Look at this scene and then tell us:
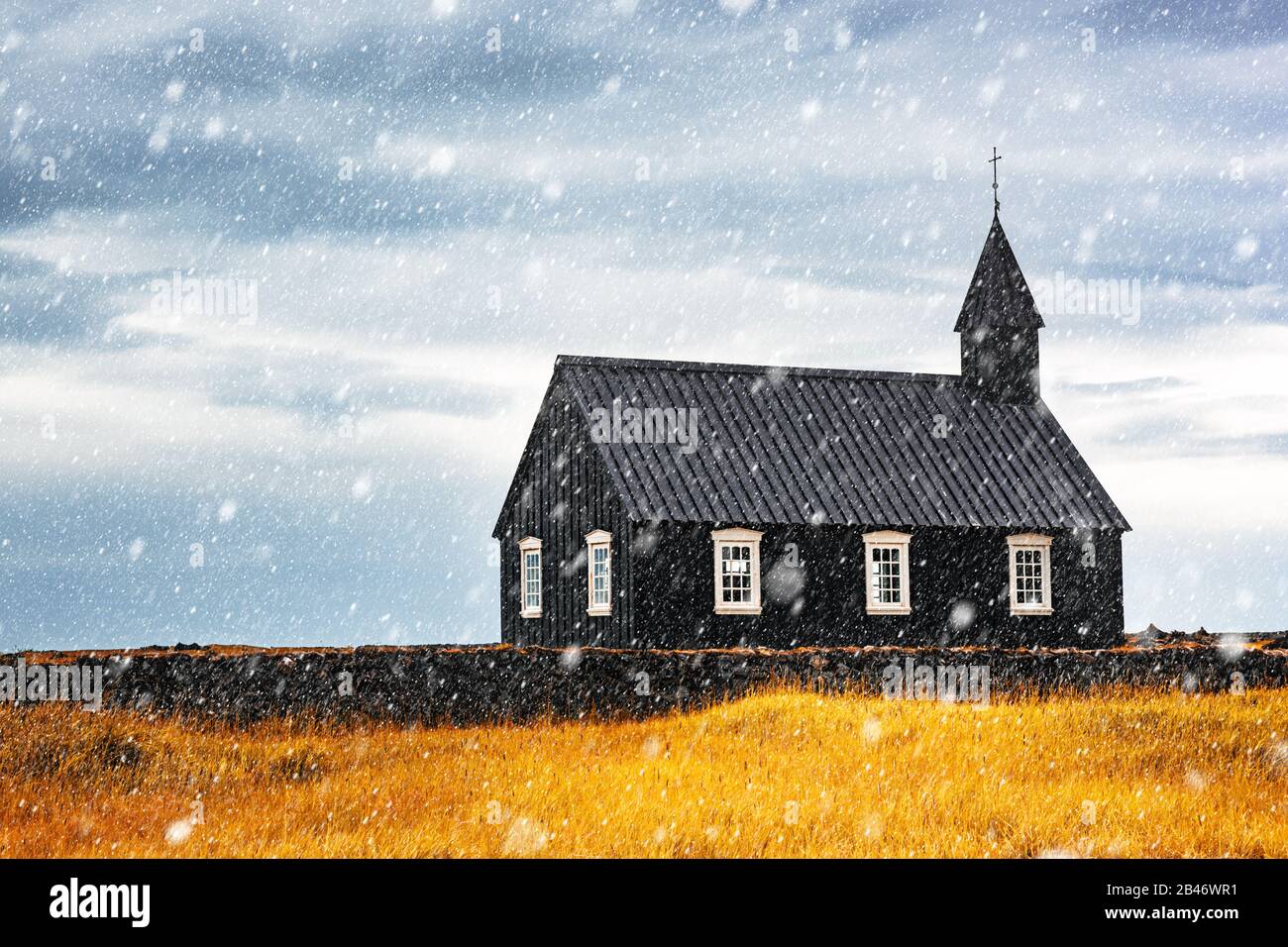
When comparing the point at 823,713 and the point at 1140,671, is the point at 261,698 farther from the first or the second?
the point at 1140,671

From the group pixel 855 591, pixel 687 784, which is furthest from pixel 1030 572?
pixel 687 784

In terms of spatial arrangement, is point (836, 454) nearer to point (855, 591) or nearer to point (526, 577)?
point (855, 591)

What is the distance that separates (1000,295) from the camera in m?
34.9

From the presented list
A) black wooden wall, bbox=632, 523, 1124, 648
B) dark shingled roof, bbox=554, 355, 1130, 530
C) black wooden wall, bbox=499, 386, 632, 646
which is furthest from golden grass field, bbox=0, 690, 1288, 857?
dark shingled roof, bbox=554, 355, 1130, 530

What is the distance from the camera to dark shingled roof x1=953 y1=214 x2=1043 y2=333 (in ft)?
115

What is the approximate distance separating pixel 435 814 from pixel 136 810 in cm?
331

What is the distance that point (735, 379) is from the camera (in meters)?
32.1

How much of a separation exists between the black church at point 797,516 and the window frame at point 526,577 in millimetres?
76

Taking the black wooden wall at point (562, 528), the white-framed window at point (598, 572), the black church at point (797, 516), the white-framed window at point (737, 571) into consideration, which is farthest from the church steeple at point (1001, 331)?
the white-framed window at point (598, 572)

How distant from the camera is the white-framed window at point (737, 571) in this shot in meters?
27.9

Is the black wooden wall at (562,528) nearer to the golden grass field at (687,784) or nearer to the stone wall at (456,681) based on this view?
the stone wall at (456,681)

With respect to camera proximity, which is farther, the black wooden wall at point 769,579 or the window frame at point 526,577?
the window frame at point 526,577

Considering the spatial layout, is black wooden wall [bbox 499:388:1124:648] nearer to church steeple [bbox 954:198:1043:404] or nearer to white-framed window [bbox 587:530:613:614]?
white-framed window [bbox 587:530:613:614]

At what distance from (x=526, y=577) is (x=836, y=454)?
315 inches
